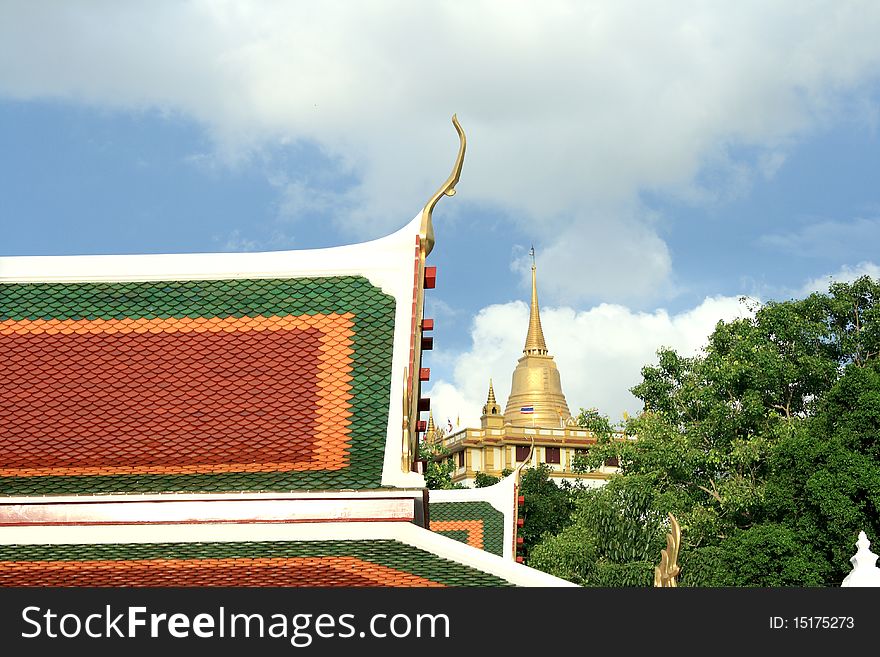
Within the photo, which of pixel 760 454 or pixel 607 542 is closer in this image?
pixel 760 454

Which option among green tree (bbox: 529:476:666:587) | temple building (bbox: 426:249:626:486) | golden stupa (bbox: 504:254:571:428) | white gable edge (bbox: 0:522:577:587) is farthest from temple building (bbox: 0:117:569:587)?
golden stupa (bbox: 504:254:571:428)

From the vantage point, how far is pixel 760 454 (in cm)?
3164

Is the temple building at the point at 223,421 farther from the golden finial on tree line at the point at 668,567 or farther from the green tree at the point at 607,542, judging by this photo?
the green tree at the point at 607,542

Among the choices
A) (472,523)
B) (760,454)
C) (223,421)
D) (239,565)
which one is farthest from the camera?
(760,454)

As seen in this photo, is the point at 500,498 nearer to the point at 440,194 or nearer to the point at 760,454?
the point at 760,454

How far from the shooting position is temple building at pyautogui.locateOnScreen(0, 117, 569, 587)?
386 inches

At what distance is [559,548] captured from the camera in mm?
38062

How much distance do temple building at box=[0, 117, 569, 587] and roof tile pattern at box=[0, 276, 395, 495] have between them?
0.07 feet

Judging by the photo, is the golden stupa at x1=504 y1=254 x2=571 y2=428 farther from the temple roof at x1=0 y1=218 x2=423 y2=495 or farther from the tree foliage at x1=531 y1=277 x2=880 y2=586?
the temple roof at x1=0 y1=218 x2=423 y2=495

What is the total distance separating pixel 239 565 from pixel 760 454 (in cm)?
2455

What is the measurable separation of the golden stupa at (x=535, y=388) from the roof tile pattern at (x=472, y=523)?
184ft

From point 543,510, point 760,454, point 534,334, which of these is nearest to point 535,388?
point 534,334
